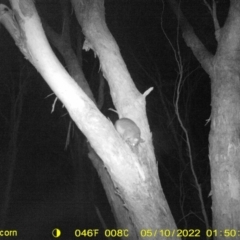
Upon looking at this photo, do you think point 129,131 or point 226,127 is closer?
point 129,131

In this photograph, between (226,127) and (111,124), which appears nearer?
(111,124)

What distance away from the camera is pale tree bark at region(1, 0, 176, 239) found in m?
2.37

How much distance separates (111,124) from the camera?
247 cm

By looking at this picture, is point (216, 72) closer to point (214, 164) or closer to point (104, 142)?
point (214, 164)

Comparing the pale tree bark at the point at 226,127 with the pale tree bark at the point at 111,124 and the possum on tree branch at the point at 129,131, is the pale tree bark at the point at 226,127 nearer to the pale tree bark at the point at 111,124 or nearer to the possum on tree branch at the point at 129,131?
the pale tree bark at the point at 111,124

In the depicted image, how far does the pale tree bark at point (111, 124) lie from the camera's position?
2367mm

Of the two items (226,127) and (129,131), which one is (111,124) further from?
(226,127)

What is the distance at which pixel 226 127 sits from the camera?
3045mm

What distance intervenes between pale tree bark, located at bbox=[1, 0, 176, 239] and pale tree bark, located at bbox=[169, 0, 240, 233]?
71 cm

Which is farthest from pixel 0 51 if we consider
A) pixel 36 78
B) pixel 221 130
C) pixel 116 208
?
pixel 221 130

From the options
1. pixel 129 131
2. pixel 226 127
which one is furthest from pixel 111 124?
pixel 226 127

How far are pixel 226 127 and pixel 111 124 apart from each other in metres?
1.24

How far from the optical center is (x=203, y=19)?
23.8 ft

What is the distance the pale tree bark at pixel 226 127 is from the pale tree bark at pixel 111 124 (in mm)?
706
